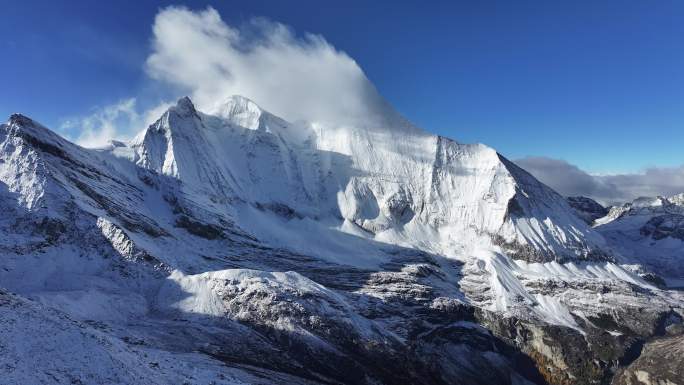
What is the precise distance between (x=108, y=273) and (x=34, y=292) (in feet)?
56.6

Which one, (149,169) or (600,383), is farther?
(149,169)

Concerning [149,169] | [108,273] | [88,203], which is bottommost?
[108,273]

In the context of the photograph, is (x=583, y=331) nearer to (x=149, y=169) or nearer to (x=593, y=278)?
(x=593, y=278)

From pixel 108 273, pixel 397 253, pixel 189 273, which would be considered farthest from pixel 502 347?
pixel 108 273

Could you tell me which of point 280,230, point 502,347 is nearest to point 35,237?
point 280,230

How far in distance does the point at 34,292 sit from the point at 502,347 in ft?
373

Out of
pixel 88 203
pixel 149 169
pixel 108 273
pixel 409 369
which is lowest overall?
pixel 409 369

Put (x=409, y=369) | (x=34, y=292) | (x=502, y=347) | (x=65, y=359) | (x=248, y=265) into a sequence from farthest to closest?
(x=248, y=265) → (x=502, y=347) → (x=409, y=369) → (x=34, y=292) → (x=65, y=359)

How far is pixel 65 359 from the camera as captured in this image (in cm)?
5031

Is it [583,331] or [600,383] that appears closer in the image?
[600,383]

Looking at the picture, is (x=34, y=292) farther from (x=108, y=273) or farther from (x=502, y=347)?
(x=502, y=347)

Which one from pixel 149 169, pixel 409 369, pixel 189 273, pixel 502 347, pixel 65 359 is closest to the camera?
pixel 65 359

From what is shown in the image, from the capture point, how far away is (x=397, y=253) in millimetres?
198125

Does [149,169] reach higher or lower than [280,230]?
higher
